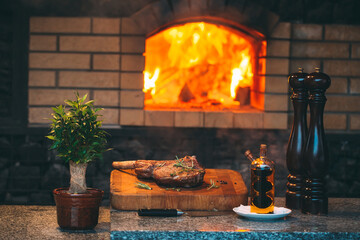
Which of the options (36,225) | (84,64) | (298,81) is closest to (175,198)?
(298,81)

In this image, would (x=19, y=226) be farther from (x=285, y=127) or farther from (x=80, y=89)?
(x=285, y=127)

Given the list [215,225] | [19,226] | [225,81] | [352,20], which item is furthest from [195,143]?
[215,225]

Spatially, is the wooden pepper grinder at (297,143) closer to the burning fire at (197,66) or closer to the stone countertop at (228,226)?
the stone countertop at (228,226)

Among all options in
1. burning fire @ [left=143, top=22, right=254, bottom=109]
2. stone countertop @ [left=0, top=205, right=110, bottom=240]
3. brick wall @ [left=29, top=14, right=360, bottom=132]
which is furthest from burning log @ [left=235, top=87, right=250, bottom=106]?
stone countertop @ [left=0, top=205, right=110, bottom=240]

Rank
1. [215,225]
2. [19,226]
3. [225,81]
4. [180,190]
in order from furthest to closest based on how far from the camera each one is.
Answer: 1. [225,81]
2. [19,226]
3. [180,190]
4. [215,225]

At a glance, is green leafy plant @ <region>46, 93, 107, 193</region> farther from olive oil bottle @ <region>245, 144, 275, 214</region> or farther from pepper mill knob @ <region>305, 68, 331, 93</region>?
pepper mill knob @ <region>305, 68, 331, 93</region>

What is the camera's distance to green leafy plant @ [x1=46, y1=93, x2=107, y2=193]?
8.80ft

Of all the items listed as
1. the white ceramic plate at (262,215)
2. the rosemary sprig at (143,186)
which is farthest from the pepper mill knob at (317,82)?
the rosemary sprig at (143,186)

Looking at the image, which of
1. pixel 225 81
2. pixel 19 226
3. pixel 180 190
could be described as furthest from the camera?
pixel 225 81

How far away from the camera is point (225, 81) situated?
18.6 feet

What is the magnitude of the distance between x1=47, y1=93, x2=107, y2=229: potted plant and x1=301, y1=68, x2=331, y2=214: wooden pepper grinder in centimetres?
98

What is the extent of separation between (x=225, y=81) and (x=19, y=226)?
10.4ft

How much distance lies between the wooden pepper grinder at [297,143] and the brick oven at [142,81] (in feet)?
8.38

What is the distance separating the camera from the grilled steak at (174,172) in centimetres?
256
